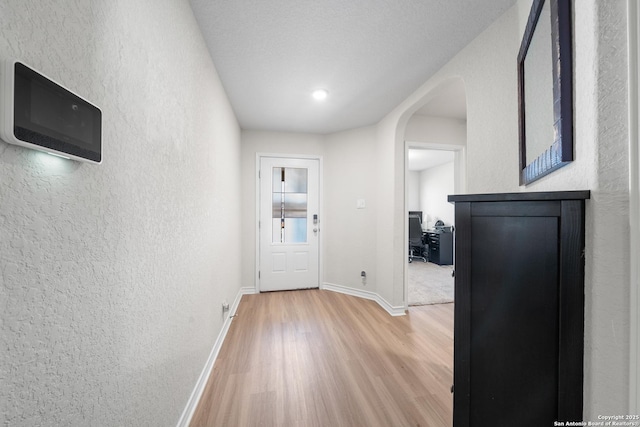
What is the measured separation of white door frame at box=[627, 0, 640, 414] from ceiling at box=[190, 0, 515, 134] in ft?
3.68

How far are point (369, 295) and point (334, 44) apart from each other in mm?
2770

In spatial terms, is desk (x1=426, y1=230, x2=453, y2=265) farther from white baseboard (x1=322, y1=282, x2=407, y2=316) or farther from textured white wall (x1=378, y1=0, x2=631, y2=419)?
textured white wall (x1=378, y1=0, x2=631, y2=419)

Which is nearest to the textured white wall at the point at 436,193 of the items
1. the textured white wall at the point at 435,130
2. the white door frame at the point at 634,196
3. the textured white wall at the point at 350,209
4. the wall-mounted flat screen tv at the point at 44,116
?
the textured white wall at the point at 435,130

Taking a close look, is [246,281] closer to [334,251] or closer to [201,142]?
[334,251]

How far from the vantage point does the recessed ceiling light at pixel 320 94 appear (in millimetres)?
2236

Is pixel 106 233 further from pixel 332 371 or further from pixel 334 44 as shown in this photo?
pixel 334 44

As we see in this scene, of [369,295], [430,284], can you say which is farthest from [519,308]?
[430,284]

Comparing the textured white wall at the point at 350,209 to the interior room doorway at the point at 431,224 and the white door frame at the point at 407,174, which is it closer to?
the white door frame at the point at 407,174

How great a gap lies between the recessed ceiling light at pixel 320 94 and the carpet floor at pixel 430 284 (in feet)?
8.63

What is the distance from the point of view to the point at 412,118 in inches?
112

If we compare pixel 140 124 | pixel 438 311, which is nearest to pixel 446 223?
pixel 438 311

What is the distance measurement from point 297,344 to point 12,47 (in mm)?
2140

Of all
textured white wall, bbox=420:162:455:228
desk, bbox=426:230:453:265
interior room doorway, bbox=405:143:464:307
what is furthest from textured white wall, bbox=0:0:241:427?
textured white wall, bbox=420:162:455:228

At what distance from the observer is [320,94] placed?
7.50 feet
